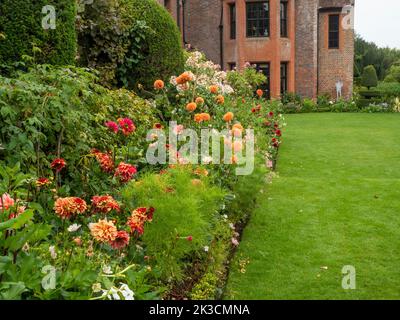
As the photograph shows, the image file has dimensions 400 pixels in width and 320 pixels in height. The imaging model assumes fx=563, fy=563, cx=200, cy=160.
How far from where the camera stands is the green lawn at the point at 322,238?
16.1 feet

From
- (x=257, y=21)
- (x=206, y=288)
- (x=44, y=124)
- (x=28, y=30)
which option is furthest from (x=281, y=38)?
(x=206, y=288)

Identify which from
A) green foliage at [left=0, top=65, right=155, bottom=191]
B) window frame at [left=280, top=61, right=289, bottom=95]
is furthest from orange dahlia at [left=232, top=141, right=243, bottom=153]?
window frame at [left=280, top=61, right=289, bottom=95]

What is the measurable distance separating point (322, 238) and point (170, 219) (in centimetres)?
279

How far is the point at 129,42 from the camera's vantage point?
31.0 ft

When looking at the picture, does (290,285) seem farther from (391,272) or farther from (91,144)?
(91,144)

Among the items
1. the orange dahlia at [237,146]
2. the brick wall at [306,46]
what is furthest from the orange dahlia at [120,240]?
the brick wall at [306,46]

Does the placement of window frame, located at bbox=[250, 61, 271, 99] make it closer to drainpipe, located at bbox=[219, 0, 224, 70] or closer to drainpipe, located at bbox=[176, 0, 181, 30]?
drainpipe, located at bbox=[219, 0, 224, 70]

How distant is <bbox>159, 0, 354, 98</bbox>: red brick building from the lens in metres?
26.4

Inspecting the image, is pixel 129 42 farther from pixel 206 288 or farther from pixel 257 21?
pixel 257 21

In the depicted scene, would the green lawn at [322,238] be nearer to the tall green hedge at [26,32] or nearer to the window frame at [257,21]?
the tall green hedge at [26,32]

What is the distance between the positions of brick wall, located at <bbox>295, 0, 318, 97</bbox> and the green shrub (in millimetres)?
18569

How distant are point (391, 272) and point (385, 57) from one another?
155 ft

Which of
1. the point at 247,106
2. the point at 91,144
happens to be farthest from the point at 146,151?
the point at 247,106

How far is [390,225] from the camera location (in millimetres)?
6586
